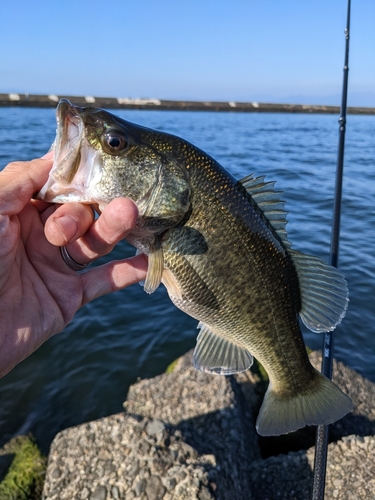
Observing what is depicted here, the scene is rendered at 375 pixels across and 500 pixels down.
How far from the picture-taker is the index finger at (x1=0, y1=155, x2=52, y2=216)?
2.39m

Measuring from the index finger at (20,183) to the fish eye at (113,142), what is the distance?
0.46 m

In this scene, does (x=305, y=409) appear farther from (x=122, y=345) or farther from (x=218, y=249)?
(x=122, y=345)

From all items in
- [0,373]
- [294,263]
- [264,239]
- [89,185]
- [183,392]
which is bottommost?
[183,392]

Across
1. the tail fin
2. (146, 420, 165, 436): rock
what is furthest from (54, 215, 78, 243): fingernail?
(146, 420, 165, 436): rock

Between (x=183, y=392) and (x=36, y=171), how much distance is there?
116 inches

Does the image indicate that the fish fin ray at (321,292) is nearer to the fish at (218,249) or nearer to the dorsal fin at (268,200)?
the fish at (218,249)

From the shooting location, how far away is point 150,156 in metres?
2.38

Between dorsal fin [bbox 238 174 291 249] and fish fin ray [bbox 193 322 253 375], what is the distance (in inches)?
35.2

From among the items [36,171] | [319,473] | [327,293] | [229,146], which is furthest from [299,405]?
[229,146]

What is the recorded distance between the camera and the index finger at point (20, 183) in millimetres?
2395

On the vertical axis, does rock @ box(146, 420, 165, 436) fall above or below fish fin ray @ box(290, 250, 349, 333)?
below

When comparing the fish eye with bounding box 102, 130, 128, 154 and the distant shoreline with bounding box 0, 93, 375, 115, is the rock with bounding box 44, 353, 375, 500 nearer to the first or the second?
the fish eye with bounding box 102, 130, 128, 154

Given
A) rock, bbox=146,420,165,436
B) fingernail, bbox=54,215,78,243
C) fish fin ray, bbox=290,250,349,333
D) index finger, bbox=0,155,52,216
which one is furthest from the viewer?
rock, bbox=146,420,165,436

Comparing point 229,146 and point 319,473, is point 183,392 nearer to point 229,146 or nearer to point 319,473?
point 319,473
